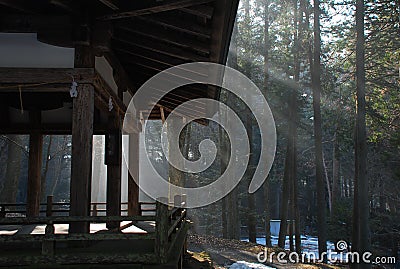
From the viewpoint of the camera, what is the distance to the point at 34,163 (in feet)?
31.9

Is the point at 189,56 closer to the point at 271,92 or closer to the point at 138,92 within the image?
the point at 138,92

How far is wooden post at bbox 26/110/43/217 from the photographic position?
379 inches

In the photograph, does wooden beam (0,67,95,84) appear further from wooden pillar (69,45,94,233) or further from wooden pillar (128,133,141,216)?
wooden pillar (128,133,141,216)

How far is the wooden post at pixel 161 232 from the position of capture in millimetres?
4039

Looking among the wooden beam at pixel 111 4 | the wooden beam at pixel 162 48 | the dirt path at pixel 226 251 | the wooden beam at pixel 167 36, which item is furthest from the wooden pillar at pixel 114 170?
the dirt path at pixel 226 251

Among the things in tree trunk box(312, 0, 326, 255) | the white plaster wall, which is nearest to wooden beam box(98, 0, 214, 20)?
the white plaster wall

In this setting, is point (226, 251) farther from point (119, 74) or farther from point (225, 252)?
point (119, 74)

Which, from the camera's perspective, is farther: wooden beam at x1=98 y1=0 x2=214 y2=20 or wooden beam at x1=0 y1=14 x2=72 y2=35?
wooden beam at x1=0 y1=14 x2=72 y2=35

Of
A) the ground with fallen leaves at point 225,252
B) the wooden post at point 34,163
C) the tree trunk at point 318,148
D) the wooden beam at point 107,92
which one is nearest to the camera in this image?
the wooden beam at point 107,92

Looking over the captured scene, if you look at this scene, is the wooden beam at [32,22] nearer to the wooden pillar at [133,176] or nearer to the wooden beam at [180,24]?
the wooden beam at [180,24]

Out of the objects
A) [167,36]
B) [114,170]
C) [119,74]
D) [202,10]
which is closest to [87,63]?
[167,36]

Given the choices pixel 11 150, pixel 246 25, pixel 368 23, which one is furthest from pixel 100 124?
pixel 246 25

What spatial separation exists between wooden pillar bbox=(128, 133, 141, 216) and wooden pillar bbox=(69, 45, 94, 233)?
16.7 ft

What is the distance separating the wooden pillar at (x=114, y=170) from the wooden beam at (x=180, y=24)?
10.3ft
